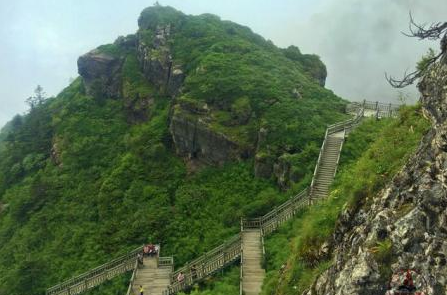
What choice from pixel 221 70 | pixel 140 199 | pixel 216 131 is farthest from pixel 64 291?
pixel 221 70

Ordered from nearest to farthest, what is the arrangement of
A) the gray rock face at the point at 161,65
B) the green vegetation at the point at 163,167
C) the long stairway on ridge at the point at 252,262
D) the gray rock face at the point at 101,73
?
the long stairway on ridge at the point at 252,262 < the green vegetation at the point at 163,167 < the gray rock face at the point at 161,65 < the gray rock face at the point at 101,73

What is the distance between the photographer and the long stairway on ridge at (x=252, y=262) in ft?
93.2

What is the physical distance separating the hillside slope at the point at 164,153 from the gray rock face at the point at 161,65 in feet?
0.59

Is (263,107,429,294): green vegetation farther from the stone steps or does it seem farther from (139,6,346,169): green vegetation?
(139,6,346,169): green vegetation

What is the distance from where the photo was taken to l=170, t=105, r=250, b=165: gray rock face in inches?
1678

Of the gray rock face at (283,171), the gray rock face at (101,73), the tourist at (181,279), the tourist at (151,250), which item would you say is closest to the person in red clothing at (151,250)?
the tourist at (151,250)

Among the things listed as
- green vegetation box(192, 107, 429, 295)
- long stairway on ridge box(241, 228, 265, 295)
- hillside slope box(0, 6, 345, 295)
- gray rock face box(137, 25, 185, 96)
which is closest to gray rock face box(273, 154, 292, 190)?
hillside slope box(0, 6, 345, 295)

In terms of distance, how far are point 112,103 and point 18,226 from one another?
68.1 feet

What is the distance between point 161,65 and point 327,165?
28167mm

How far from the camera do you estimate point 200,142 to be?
146 ft

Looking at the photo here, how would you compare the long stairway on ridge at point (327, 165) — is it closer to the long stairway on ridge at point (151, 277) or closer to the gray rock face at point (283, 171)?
the gray rock face at point (283, 171)

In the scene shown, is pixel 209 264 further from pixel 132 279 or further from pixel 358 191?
pixel 358 191

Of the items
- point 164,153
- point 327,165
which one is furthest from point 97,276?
point 327,165

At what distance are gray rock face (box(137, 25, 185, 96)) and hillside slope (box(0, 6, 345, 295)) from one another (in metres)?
0.18
